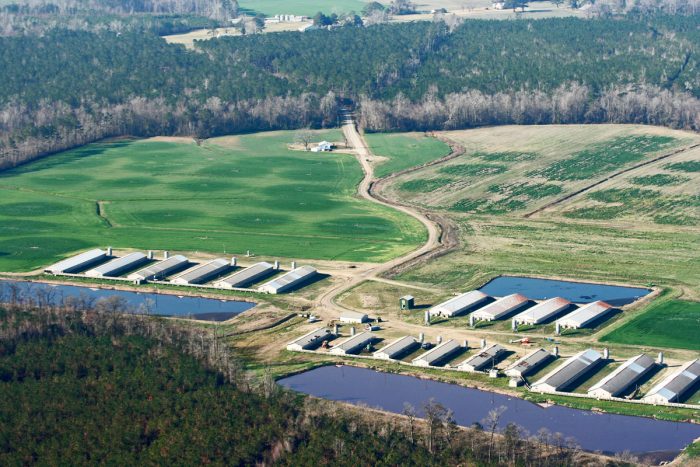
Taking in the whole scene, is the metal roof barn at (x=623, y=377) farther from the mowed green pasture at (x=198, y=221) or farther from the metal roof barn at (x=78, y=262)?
the metal roof barn at (x=78, y=262)

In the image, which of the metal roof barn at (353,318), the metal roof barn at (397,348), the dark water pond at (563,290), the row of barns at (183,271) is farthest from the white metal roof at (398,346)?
the row of barns at (183,271)

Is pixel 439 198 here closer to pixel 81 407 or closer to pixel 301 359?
pixel 301 359

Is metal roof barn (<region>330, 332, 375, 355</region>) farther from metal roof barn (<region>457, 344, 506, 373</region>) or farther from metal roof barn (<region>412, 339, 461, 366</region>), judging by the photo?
metal roof barn (<region>457, 344, 506, 373</region>)

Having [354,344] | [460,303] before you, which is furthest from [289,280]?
[354,344]

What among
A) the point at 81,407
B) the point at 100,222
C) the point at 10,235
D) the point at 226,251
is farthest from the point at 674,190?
the point at 81,407

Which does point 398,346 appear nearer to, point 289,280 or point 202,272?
point 289,280

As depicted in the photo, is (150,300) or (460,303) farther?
(150,300)
